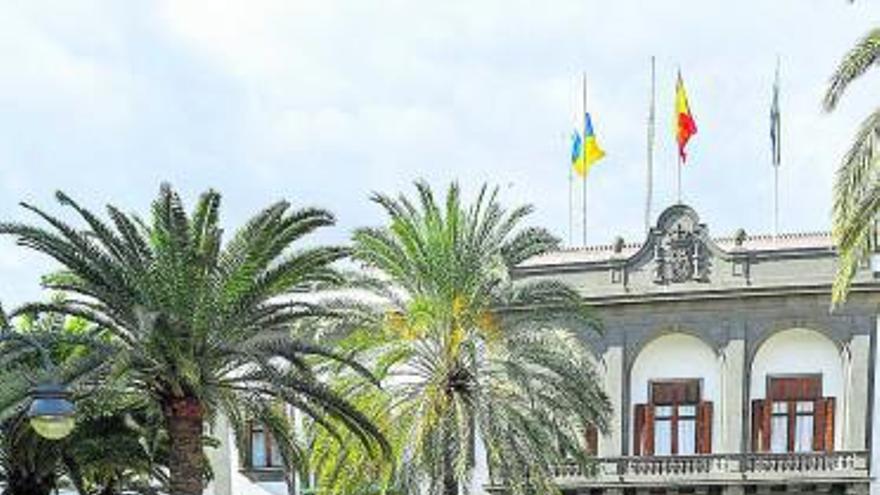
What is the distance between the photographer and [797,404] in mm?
48812

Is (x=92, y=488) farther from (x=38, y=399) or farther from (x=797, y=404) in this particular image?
(x=38, y=399)

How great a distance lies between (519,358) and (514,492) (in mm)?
3142

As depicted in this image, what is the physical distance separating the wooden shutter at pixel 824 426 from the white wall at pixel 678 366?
9.11 ft

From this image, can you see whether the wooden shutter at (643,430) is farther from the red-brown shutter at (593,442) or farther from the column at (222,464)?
the column at (222,464)

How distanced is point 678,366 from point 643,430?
2.10 metres

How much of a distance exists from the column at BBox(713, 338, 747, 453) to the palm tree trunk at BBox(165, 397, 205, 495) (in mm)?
21311

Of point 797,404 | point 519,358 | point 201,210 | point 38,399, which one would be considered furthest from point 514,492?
point 38,399

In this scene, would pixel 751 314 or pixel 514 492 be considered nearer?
pixel 514 492

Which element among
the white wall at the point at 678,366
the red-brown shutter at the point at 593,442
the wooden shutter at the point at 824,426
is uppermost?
the white wall at the point at 678,366

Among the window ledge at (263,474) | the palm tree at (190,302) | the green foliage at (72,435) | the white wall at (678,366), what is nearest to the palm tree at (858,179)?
the palm tree at (190,302)

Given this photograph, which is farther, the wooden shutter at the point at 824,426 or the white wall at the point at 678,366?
the white wall at the point at 678,366

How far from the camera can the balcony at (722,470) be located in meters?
47.1

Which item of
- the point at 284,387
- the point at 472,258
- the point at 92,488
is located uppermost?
the point at 472,258

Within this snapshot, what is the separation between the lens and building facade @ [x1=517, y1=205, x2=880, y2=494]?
157 ft
